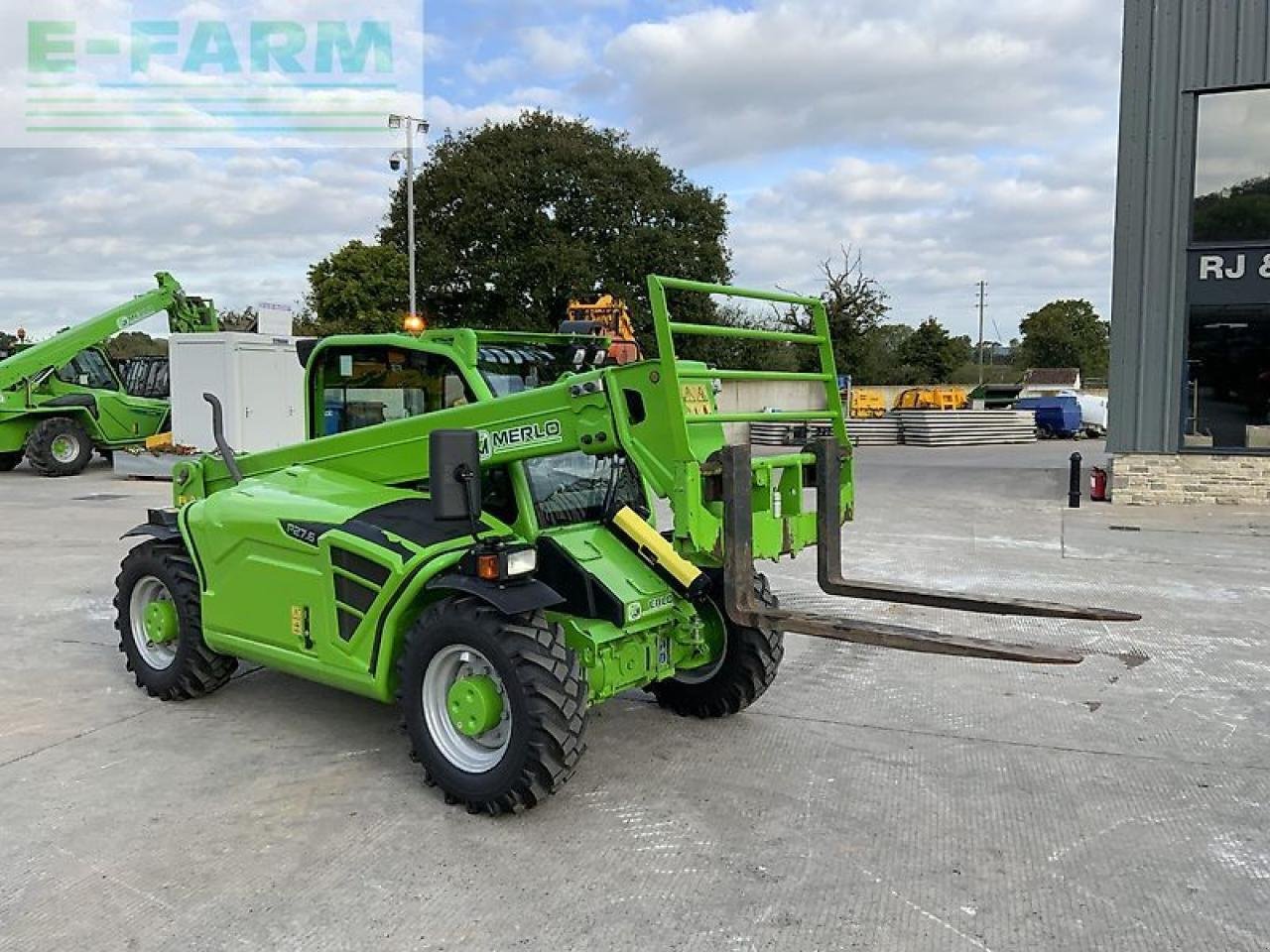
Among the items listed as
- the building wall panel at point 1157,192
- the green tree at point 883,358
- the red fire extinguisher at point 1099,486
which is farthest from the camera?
the green tree at point 883,358

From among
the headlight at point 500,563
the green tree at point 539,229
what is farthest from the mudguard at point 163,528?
the green tree at point 539,229

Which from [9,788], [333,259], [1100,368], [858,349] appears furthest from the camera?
[1100,368]

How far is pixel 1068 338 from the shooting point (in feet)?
229

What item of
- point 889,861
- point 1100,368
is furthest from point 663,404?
point 1100,368

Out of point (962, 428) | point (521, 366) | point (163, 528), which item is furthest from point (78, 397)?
point (962, 428)

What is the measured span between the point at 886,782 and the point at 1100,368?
72.9 meters

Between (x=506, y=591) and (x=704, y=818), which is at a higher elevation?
(x=506, y=591)

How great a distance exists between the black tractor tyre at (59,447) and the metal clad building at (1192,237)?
58.2ft

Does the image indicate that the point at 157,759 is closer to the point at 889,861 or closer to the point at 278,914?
the point at 278,914

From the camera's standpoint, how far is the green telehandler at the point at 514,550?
4211 millimetres

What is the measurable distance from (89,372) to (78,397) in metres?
0.91

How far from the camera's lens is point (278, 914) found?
11.7 feet

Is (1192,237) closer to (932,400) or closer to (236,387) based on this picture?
(236,387)

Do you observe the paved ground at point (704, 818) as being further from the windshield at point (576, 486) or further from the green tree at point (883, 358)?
the green tree at point (883, 358)
